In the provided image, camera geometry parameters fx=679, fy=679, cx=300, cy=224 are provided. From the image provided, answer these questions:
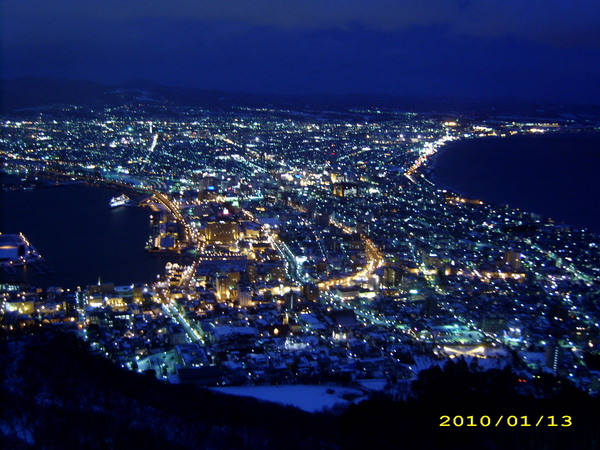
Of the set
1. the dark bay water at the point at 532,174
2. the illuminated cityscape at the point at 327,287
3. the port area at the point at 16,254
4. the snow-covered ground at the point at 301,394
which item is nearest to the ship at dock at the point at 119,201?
the illuminated cityscape at the point at 327,287

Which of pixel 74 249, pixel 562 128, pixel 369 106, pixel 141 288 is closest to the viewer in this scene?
pixel 141 288

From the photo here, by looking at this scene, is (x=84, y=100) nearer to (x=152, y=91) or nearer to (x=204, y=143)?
(x=152, y=91)

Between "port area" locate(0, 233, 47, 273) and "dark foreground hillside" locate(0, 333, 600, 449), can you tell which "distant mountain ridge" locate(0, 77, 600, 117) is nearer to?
"port area" locate(0, 233, 47, 273)

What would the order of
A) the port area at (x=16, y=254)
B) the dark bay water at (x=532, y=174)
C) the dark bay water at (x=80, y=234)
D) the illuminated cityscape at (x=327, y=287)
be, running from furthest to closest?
the dark bay water at (x=532, y=174) < the port area at (x=16, y=254) < the dark bay water at (x=80, y=234) < the illuminated cityscape at (x=327, y=287)

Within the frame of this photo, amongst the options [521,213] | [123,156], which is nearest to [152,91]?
[123,156]

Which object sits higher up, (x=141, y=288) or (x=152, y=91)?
(x=152, y=91)

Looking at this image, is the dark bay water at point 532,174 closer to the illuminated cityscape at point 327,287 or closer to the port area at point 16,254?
the illuminated cityscape at point 327,287
